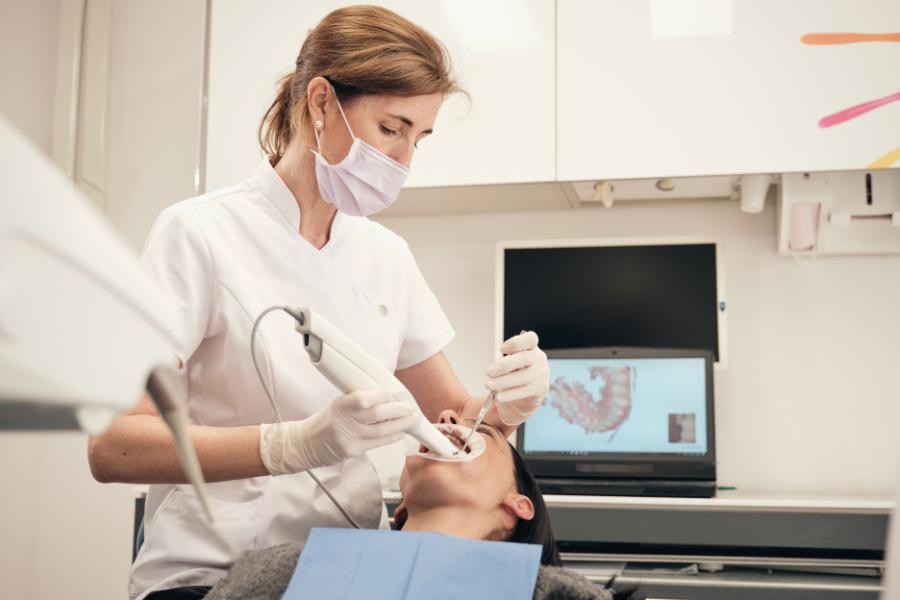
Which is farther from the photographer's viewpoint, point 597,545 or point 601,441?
point 601,441

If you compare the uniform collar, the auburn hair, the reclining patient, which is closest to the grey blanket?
the reclining patient

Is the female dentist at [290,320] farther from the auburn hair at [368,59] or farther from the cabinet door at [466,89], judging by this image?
the cabinet door at [466,89]

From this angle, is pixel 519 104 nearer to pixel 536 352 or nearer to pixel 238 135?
pixel 238 135

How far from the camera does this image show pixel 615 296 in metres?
2.71

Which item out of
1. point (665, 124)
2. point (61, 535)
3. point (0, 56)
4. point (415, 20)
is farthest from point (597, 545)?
point (0, 56)

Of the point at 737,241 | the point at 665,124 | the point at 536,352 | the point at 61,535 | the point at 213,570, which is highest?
the point at 665,124

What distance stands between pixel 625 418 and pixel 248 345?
1.36 metres

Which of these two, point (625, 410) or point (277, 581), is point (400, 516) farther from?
point (625, 410)

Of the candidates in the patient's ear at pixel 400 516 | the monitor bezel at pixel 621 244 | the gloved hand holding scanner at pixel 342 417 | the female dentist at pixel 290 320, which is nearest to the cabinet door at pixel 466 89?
the monitor bezel at pixel 621 244

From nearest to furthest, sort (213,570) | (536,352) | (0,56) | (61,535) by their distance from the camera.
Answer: (213,570) < (536,352) < (61,535) < (0,56)

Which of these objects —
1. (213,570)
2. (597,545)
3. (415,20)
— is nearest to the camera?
(213,570)

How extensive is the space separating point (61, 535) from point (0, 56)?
1.71 metres

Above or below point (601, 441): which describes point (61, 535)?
below

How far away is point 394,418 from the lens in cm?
125
